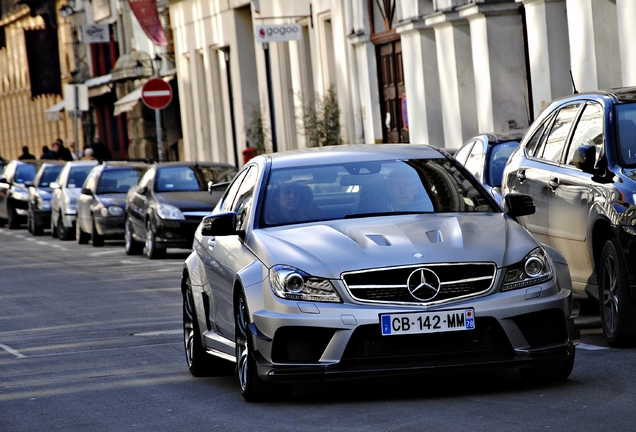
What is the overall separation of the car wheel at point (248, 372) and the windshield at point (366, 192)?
27.3 inches

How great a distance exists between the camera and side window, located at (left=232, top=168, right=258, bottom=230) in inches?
371

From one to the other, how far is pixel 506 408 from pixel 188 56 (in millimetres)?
41875

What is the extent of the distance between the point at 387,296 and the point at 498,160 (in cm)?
763

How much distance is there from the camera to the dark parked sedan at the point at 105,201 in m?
27.0

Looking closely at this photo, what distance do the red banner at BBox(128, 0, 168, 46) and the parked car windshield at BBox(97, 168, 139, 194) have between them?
2151 cm

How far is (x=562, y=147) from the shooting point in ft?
37.2

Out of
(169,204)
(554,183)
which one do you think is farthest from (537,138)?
(169,204)

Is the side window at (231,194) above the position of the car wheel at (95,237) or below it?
above

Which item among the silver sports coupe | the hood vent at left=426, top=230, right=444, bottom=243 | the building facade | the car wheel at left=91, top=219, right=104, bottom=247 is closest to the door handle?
the silver sports coupe

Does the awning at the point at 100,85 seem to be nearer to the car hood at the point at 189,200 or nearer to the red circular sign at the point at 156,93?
the red circular sign at the point at 156,93

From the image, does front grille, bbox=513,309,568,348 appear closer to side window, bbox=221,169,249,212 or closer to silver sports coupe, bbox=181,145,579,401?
silver sports coupe, bbox=181,145,579,401

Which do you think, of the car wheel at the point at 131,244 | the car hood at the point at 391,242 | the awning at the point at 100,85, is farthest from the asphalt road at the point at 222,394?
the awning at the point at 100,85

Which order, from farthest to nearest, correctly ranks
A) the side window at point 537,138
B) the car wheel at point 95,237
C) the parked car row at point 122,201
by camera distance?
the car wheel at point 95,237 < the parked car row at point 122,201 < the side window at point 537,138

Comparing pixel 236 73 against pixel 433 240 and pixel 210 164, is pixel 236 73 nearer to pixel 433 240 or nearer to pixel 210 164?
pixel 210 164
